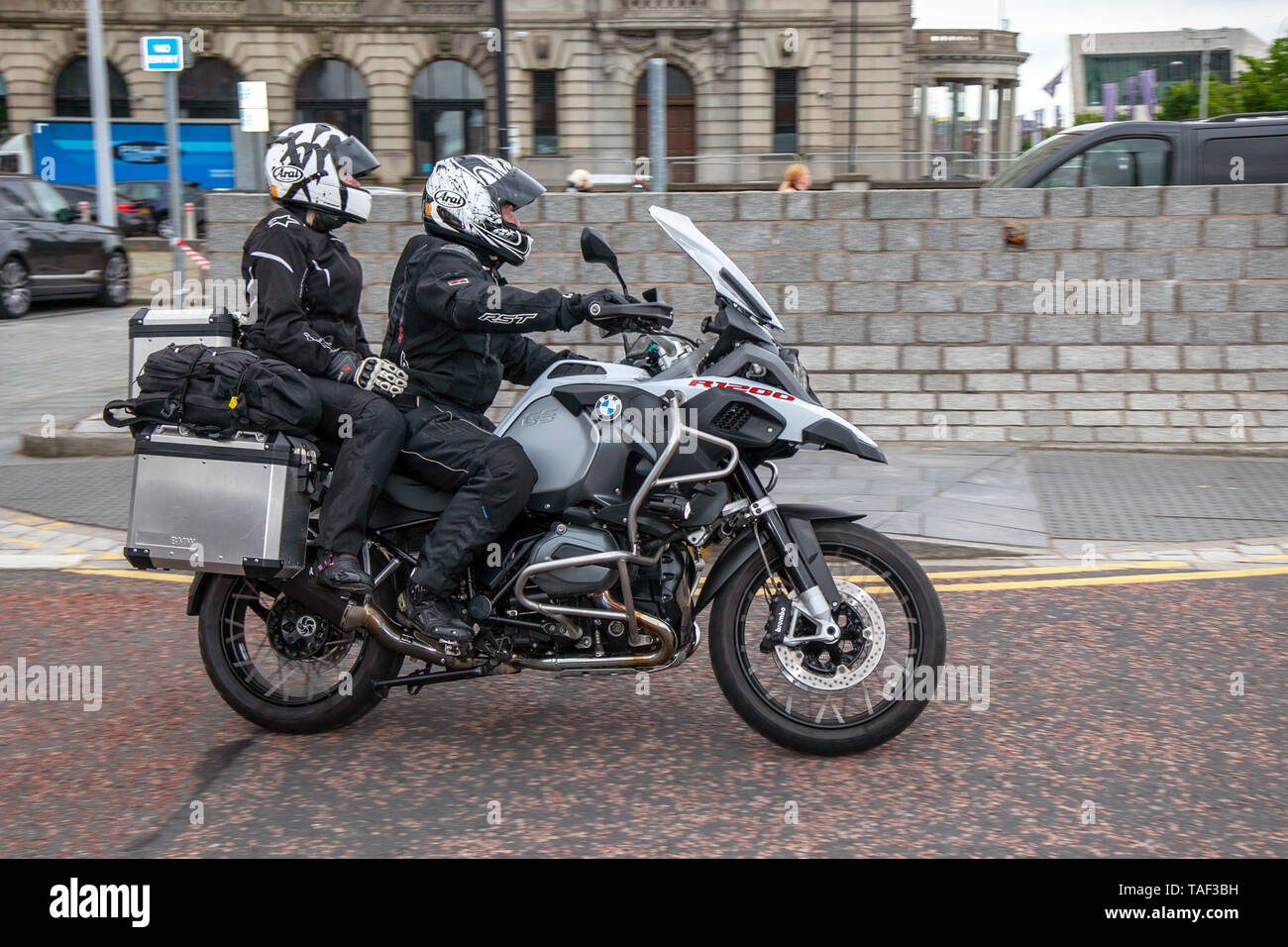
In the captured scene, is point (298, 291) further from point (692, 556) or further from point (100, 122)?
point (100, 122)

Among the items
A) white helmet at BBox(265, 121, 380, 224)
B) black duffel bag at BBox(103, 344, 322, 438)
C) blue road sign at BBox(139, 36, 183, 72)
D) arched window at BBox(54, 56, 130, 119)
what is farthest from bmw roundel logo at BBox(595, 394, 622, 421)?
arched window at BBox(54, 56, 130, 119)

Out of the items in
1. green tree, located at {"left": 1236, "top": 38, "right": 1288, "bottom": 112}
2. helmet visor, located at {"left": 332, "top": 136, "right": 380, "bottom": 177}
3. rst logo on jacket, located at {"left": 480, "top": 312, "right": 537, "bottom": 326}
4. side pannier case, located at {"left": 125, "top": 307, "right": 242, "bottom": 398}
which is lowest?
side pannier case, located at {"left": 125, "top": 307, "right": 242, "bottom": 398}

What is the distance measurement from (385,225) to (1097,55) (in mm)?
128392

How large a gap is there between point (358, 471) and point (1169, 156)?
325 inches

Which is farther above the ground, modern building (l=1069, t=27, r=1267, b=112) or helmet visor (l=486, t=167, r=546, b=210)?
modern building (l=1069, t=27, r=1267, b=112)

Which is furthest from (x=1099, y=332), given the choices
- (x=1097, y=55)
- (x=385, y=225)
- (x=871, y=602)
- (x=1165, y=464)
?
(x=1097, y=55)

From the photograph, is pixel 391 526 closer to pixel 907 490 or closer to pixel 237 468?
pixel 237 468

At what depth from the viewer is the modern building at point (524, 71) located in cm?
3950

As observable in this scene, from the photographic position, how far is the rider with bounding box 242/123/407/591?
429 centimetres

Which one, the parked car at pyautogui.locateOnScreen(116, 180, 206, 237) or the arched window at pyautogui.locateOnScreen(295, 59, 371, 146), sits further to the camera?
the arched window at pyautogui.locateOnScreen(295, 59, 371, 146)

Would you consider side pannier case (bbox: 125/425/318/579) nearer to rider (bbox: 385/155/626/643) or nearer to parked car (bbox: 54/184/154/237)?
rider (bbox: 385/155/626/643)

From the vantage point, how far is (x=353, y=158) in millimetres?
4727

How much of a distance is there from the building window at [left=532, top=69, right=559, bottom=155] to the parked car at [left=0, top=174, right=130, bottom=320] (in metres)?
22.1

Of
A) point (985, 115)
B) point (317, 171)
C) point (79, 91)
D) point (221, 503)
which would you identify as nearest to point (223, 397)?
point (221, 503)
